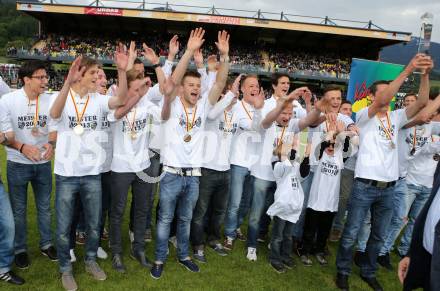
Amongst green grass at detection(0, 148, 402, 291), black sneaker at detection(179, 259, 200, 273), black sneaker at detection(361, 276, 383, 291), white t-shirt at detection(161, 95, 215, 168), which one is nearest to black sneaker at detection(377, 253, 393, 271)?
green grass at detection(0, 148, 402, 291)

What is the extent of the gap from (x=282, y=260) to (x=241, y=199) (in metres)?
1.05

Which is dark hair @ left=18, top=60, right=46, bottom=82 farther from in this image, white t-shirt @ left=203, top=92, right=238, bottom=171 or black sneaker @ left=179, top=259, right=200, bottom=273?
black sneaker @ left=179, top=259, right=200, bottom=273

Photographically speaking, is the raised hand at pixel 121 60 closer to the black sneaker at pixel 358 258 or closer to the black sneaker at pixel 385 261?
the black sneaker at pixel 358 258

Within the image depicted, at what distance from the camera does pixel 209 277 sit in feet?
13.9

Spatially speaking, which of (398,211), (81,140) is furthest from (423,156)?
(81,140)

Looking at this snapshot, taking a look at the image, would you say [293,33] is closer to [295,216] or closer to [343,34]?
[343,34]

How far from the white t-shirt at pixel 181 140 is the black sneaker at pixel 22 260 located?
204 cm

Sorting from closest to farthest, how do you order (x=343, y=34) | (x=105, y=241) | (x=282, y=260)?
(x=282, y=260)
(x=105, y=241)
(x=343, y=34)

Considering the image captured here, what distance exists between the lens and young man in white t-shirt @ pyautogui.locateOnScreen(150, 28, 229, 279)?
13.0 ft

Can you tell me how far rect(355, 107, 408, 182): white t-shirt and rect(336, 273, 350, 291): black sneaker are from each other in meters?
1.29

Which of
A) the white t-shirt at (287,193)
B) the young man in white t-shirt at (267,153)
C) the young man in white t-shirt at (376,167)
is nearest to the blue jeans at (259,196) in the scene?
the young man in white t-shirt at (267,153)

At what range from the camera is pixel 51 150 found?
390cm

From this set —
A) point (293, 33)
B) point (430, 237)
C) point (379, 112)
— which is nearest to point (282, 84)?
point (379, 112)

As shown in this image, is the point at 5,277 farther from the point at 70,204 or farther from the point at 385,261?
the point at 385,261
